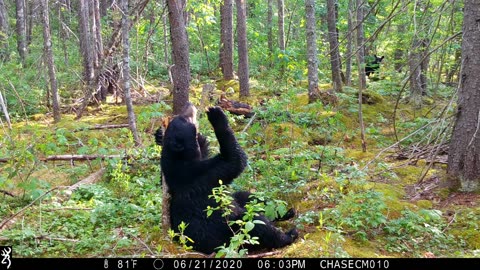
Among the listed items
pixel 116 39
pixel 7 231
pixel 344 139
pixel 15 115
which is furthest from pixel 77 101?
pixel 7 231

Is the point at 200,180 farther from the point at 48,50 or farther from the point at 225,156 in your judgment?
the point at 48,50

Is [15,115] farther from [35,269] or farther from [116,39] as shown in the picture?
[35,269]

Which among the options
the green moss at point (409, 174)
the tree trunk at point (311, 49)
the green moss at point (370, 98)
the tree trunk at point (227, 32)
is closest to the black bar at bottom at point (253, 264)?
the green moss at point (409, 174)

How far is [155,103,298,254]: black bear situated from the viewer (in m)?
4.73

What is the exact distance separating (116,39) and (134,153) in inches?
251

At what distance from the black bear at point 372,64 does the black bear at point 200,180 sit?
12019 millimetres

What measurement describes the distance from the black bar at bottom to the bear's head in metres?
1.15

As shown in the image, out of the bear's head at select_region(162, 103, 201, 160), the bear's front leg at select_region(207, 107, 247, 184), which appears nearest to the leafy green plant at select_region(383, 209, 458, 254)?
Result: the bear's front leg at select_region(207, 107, 247, 184)

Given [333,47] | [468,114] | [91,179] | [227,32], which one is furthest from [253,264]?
[227,32]

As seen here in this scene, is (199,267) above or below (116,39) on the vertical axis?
below

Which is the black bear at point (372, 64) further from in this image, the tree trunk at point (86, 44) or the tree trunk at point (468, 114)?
the tree trunk at point (468, 114)

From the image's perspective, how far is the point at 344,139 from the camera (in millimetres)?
9859

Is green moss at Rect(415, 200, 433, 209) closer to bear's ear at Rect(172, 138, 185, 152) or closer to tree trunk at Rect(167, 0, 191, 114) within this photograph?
bear's ear at Rect(172, 138, 185, 152)

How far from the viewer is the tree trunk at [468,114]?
5301mm
